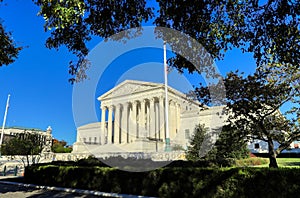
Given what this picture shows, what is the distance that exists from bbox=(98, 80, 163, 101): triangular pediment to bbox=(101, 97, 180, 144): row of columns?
2.20 meters

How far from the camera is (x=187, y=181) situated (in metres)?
8.04

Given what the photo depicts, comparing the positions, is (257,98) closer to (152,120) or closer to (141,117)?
(152,120)

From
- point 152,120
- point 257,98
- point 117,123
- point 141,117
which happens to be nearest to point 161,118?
point 152,120

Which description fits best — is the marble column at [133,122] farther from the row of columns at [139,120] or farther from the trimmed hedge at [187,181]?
the trimmed hedge at [187,181]

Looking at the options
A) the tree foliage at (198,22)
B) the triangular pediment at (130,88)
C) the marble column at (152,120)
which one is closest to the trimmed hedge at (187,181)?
the tree foliage at (198,22)

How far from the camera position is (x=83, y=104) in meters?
7.55

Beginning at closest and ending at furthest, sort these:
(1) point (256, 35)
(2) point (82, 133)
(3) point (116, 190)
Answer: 1. (1) point (256, 35)
2. (3) point (116, 190)
3. (2) point (82, 133)

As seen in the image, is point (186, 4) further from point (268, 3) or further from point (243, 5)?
point (268, 3)

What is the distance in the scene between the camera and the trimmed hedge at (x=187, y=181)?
21.3 feet

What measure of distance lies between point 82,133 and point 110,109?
11.6 meters

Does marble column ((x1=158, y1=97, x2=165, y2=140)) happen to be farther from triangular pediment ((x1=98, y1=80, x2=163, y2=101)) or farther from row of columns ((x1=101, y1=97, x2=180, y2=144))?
triangular pediment ((x1=98, y1=80, x2=163, y2=101))

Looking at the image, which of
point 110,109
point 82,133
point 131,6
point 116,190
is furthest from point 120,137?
point 131,6

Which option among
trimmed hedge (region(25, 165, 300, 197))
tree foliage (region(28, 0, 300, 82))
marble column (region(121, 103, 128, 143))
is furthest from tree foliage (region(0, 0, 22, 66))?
marble column (region(121, 103, 128, 143))

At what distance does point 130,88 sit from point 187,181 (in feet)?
129
